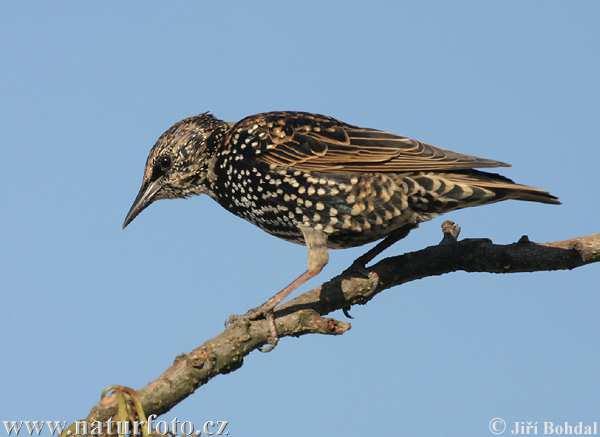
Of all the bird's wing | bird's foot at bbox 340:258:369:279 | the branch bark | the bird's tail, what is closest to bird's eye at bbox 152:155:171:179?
the bird's wing

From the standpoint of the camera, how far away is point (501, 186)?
7.43 meters

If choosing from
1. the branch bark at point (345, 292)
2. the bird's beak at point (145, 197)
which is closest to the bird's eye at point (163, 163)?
the bird's beak at point (145, 197)

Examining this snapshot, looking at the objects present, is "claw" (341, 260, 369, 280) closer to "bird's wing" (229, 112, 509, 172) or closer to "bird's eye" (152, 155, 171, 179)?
"bird's wing" (229, 112, 509, 172)

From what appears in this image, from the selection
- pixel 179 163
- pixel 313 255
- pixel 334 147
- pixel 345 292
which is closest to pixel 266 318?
pixel 345 292

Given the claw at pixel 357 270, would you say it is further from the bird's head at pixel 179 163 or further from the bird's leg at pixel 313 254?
the bird's head at pixel 179 163

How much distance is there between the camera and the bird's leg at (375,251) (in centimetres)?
764

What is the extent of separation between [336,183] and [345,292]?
115cm

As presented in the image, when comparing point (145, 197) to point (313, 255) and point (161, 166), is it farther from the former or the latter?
point (313, 255)

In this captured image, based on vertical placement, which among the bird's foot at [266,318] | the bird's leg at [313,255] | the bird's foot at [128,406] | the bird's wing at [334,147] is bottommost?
the bird's foot at [128,406]

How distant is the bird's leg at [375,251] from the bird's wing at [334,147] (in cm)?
66

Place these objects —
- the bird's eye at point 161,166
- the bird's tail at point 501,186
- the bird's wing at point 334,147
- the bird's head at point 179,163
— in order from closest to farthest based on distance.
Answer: the bird's tail at point 501,186, the bird's wing at point 334,147, the bird's head at point 179,163, the bird's eye at point 161,166

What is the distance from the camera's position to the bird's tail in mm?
7230

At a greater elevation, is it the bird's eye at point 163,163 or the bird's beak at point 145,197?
the bird's eye at point 163,163

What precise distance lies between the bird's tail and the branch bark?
0.38 m
